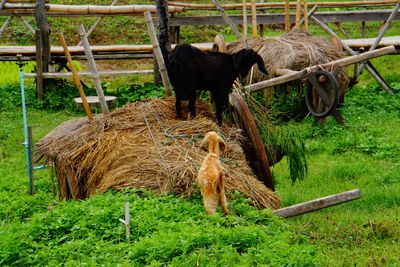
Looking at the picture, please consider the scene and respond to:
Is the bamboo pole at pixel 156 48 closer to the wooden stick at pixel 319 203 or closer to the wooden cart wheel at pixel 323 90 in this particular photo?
the wooden cart wheel at pixel 323 90

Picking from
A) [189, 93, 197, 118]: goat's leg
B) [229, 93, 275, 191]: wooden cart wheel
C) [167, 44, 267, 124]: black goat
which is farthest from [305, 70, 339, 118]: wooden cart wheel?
[189, 93, 197, 118]: goat's leg

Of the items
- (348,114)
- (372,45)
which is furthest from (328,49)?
(372,45)

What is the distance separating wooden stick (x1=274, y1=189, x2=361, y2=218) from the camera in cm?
638

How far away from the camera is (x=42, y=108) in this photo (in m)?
15.5

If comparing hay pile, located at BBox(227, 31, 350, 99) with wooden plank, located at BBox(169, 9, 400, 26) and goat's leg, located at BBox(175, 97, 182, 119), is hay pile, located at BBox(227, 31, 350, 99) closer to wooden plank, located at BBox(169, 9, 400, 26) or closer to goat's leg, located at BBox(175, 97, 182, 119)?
wooden plank, located at BBox(169, 9, 400, 26)

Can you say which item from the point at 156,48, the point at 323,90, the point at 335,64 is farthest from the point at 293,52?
the point at 156,48

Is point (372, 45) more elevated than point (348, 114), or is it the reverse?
point (372, 45)

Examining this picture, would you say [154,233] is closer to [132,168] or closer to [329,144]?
[132,168]

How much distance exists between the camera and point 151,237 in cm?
579

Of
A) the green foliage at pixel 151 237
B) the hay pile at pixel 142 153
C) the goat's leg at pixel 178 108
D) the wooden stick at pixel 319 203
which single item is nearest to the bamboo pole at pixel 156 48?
the hay pile at pixel 142 153

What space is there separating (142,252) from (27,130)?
4.35 meters

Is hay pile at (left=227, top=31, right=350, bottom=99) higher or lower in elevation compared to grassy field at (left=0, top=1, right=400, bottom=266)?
higher

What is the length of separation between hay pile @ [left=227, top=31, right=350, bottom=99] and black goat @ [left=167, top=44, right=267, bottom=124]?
166 inches

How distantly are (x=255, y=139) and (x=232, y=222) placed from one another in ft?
5.46
